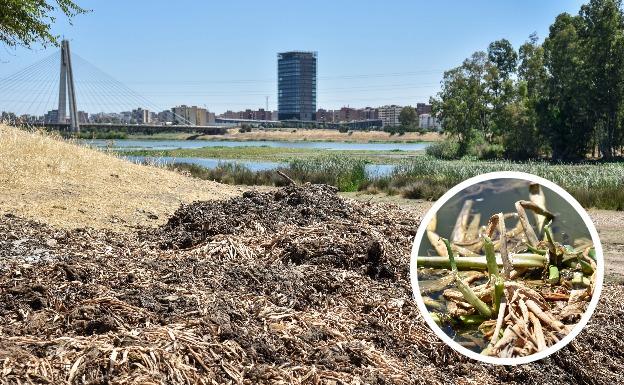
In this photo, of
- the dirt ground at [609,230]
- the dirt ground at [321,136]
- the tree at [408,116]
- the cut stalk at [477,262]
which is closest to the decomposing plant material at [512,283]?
the cut stalk at [477,262]

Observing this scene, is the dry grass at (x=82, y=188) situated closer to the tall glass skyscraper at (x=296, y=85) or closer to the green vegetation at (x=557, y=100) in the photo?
the green vegetation at (x=557, y=100)

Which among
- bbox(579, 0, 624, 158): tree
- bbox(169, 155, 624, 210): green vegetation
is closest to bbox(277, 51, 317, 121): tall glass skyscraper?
bbox(579, 0, 624, 158): tree

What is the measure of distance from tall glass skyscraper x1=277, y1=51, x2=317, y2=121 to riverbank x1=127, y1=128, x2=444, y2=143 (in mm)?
54982

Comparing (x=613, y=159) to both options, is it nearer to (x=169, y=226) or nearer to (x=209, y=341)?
(x=169, y=226)

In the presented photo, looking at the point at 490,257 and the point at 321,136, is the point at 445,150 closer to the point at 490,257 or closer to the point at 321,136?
the point at 490,257

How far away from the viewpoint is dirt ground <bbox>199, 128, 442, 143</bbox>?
11019 cm

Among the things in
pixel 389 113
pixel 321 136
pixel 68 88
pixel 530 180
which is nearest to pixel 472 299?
pixel 530 180

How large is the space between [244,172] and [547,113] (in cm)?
3391

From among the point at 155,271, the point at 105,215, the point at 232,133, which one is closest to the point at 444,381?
the point at 155,271

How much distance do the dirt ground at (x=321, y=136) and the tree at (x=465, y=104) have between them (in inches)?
1735

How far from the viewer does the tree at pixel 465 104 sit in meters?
57.8

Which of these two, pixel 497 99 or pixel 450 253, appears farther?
pixel 497 99

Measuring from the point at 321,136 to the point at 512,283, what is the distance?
11419cm

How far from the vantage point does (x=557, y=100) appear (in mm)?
50781
